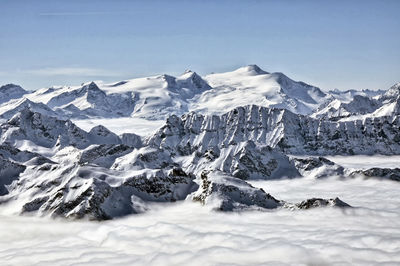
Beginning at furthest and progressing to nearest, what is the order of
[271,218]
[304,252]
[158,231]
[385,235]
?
1. [271,218]
2. [158,231]
3. [385,235]
4. [304,252]

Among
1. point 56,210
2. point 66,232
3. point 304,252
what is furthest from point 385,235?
point 56,210

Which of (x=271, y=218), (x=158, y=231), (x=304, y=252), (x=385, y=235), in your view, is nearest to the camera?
(x=304, y=252)

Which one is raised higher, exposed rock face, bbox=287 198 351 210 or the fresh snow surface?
exposed rock face, bbox=287 198 351 210

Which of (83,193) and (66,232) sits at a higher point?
(83,193)

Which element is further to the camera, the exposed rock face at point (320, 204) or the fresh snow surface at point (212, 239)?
the exposed rock face at point (320, 204)

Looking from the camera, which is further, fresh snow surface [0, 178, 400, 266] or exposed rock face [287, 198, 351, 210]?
exposed rock face [287, 198, 351, 210]

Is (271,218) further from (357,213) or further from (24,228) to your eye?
(24,228)

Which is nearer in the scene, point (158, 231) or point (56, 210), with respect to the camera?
point (158, 231)

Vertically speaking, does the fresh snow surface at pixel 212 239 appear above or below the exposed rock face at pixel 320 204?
below
